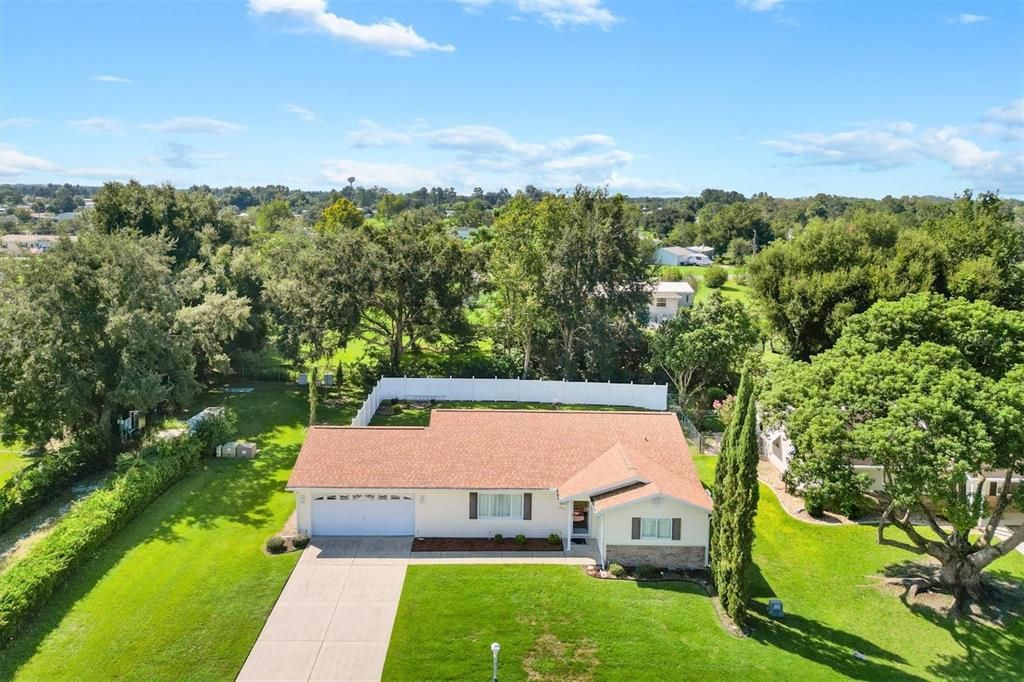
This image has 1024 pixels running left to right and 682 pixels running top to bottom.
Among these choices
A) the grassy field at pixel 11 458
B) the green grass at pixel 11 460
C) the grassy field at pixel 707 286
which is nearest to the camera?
the grassy field at pixel 11 458

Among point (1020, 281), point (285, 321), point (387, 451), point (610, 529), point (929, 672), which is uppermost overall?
point (1020, 281)

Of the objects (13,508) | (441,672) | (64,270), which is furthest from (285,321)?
(441,672)

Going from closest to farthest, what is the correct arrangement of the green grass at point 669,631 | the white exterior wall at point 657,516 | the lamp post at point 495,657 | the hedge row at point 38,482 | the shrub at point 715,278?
1. the lamp post at point 495,657
2. the green grass at point 669,631
3. the white exterior wall at point 657,516
4. the hedge row at point 38,482
5. the shrub at point 715,278

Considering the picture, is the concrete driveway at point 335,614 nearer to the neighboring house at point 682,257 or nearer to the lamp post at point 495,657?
the lamp post at point 495,657

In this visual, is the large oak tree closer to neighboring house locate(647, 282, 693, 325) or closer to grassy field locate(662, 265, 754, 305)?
neighboring house locate(647, 282, 693, 325)

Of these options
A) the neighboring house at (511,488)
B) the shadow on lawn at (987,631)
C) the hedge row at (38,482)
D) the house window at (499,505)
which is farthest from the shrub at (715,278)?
the hedge row at (38,482)

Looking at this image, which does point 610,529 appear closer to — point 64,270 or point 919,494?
point 919,494
